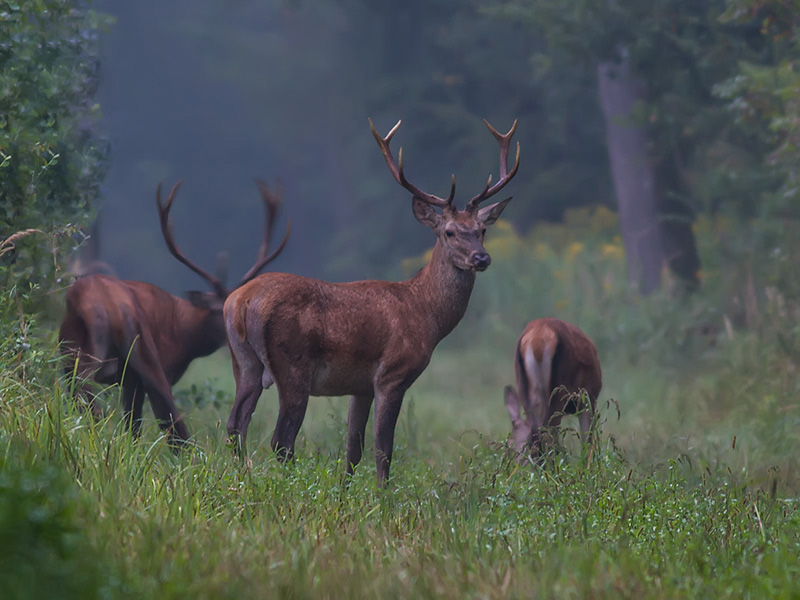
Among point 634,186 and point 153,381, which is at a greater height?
point 634,186

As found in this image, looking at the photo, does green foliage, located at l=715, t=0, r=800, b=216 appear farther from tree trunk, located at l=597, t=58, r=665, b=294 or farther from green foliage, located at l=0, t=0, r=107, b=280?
green foliage, located at l=0, t=0, r=107, b=280

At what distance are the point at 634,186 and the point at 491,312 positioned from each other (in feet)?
10.4

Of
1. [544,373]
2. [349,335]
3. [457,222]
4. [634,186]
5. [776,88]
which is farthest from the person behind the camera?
[634,186]

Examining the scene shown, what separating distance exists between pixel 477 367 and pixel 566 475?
973 centimetres

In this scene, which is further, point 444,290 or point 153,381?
point 153,381

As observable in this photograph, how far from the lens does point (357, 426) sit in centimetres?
693

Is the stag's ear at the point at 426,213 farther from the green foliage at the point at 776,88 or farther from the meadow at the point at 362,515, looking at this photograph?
the green foliage at the point at 776,88

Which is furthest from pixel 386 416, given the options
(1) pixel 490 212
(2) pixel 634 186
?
(2) pixel 634 186

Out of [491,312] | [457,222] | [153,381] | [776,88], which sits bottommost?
[153,381]

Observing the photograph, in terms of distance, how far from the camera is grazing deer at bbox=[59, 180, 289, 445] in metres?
7.16

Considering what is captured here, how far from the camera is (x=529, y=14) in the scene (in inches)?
635

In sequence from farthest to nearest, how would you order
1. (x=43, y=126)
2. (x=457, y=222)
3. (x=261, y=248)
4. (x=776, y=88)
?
(x=776, y=88)
(x=261, y=248)
(x=43, y=126)
(x=457, y=222)

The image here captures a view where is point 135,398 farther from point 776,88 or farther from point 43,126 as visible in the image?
point 776,88

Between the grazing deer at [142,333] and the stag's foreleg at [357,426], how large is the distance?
1065 mm
